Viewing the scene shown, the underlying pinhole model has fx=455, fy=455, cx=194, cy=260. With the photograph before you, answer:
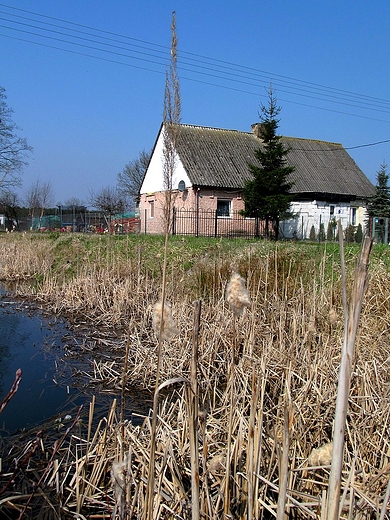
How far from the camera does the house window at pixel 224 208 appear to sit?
23922 mm

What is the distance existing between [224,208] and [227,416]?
21781 millimetres

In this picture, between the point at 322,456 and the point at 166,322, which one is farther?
the point at 322,456

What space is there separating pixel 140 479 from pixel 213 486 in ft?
1.15

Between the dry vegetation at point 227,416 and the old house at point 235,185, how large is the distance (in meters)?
14.6

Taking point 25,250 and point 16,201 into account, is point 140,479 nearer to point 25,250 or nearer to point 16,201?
point 25,250

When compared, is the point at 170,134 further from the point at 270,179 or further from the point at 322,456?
the point at 270,179

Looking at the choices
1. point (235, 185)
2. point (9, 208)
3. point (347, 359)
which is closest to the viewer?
point (347, 359)

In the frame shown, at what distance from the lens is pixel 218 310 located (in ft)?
16.0

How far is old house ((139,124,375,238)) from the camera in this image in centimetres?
2295

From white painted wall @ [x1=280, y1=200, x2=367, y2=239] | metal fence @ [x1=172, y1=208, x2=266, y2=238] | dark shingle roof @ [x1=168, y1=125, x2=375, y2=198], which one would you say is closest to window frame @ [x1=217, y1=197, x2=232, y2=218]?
metal fence @ [x1=172, y1=208, x2=266, y2=238]

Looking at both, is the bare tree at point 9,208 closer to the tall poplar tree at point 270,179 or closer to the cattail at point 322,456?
the tall poplar tree at point 270,179

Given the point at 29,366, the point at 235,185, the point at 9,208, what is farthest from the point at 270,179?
the point at 9,208

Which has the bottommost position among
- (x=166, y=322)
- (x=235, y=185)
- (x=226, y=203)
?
(x=166, y=322)

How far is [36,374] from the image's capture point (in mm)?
4953
